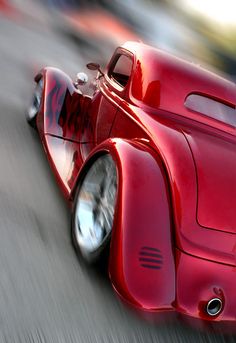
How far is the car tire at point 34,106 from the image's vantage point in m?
5.12

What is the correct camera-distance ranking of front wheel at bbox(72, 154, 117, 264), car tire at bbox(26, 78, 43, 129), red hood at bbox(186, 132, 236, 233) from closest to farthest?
red hood at bbox(186, 132, 236, 233) < front wheel at bbox(72, 154, 117, 264) < car tire at bbox(26, 78, 43, 129)

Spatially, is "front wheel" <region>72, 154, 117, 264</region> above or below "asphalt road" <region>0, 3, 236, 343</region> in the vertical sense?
above

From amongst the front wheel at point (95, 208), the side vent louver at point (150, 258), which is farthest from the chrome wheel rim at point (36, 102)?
the side vent louver at point (150, 258)

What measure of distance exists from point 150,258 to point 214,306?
43 centimetres

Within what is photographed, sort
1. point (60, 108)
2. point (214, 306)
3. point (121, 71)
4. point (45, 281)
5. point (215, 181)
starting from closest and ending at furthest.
A: point (214, 306)
point (45, 281)
point (215, 181)
point (121, 71)
point (60, 108)

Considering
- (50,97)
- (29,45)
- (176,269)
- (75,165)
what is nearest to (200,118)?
(75,165)

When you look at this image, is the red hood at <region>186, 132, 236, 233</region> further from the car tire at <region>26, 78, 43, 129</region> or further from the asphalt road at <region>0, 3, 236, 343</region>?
the car tire at <region>26, 78, 43, 129</region>

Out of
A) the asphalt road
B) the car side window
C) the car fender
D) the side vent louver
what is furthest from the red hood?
the car side window

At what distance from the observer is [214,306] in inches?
103

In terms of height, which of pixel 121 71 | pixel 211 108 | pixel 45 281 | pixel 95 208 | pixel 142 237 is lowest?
pixel 45 281

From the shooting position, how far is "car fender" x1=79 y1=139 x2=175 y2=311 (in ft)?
8.45

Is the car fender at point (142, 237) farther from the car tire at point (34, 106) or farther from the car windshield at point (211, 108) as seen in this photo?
the car tire at point (34, 106)

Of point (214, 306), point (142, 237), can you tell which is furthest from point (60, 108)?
point (214, 306)

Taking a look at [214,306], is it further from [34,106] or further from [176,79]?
[34,106]
